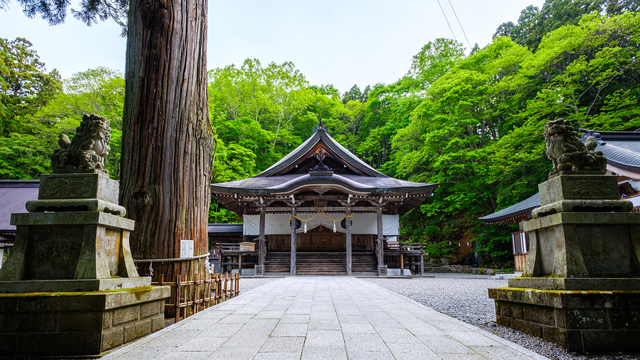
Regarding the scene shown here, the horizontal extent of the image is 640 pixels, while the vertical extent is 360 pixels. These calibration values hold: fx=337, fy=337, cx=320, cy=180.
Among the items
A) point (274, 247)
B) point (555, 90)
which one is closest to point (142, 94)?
point (274, 247)

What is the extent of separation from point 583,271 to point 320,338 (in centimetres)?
214

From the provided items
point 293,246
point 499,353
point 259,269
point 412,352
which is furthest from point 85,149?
point 259,269

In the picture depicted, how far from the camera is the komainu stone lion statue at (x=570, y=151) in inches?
115

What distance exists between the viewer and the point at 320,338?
279 cm

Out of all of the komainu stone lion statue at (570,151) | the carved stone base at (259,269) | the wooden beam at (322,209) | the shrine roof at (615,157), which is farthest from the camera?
the wooden beam at (322,209)

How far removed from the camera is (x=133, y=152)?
3973mm

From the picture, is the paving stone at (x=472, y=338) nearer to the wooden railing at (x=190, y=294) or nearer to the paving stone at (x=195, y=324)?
the paving stone at (x=195, y=324)

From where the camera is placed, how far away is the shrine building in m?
13.1

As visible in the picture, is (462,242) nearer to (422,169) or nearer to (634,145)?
(422,169)

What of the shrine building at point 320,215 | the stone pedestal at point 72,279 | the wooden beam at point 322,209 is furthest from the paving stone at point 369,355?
the wooden beam at point 322,209

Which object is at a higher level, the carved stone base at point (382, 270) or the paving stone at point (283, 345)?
the paving stone at point (283, 345)

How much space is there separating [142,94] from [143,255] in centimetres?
190

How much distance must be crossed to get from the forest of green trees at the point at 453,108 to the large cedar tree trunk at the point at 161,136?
45.7 feet

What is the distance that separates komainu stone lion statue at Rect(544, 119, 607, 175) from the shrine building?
32.3 ft
